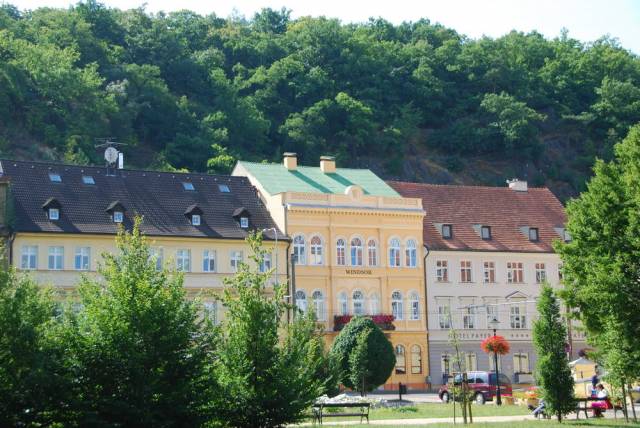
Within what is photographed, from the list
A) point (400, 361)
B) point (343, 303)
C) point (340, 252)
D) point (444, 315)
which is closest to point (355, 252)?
point (340, 252)

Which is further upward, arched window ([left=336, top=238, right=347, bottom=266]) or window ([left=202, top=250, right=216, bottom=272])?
arched window ([left=336, top=238, right=347, bottom=266])

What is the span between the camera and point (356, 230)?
222 feet

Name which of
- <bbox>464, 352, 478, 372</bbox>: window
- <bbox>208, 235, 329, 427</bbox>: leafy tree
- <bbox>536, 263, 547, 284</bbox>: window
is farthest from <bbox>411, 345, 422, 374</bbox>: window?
<bbox>208, 235, 329, 427</bbox>: leafy tree

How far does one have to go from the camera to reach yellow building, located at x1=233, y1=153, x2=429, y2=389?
6575cm

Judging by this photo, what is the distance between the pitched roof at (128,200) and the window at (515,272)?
1648cm

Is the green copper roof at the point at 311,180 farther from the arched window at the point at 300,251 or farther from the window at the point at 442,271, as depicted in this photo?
the window at the point at 442,271

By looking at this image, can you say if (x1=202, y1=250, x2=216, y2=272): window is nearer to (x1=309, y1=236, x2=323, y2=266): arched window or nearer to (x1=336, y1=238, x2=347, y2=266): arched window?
(x1=309, y1=236, x2=323, y2=266): arched window

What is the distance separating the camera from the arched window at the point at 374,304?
67.6 meters

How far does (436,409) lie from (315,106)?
69982 millimetres

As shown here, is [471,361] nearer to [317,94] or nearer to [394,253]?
[394,253]

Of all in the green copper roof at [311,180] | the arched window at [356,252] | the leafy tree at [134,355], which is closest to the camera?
the leafy tree at [134,355]

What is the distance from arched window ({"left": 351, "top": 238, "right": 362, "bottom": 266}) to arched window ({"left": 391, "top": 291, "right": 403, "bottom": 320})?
2.98 m

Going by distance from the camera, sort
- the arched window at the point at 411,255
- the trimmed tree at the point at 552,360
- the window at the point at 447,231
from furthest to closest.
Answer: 1. the window at the point at 447,231
2. the arched window at the point at 411,255
3. the trimmed tree at the point at 552,360

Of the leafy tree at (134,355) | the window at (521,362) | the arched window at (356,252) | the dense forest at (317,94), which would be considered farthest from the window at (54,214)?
the dense forest at (317,94)
